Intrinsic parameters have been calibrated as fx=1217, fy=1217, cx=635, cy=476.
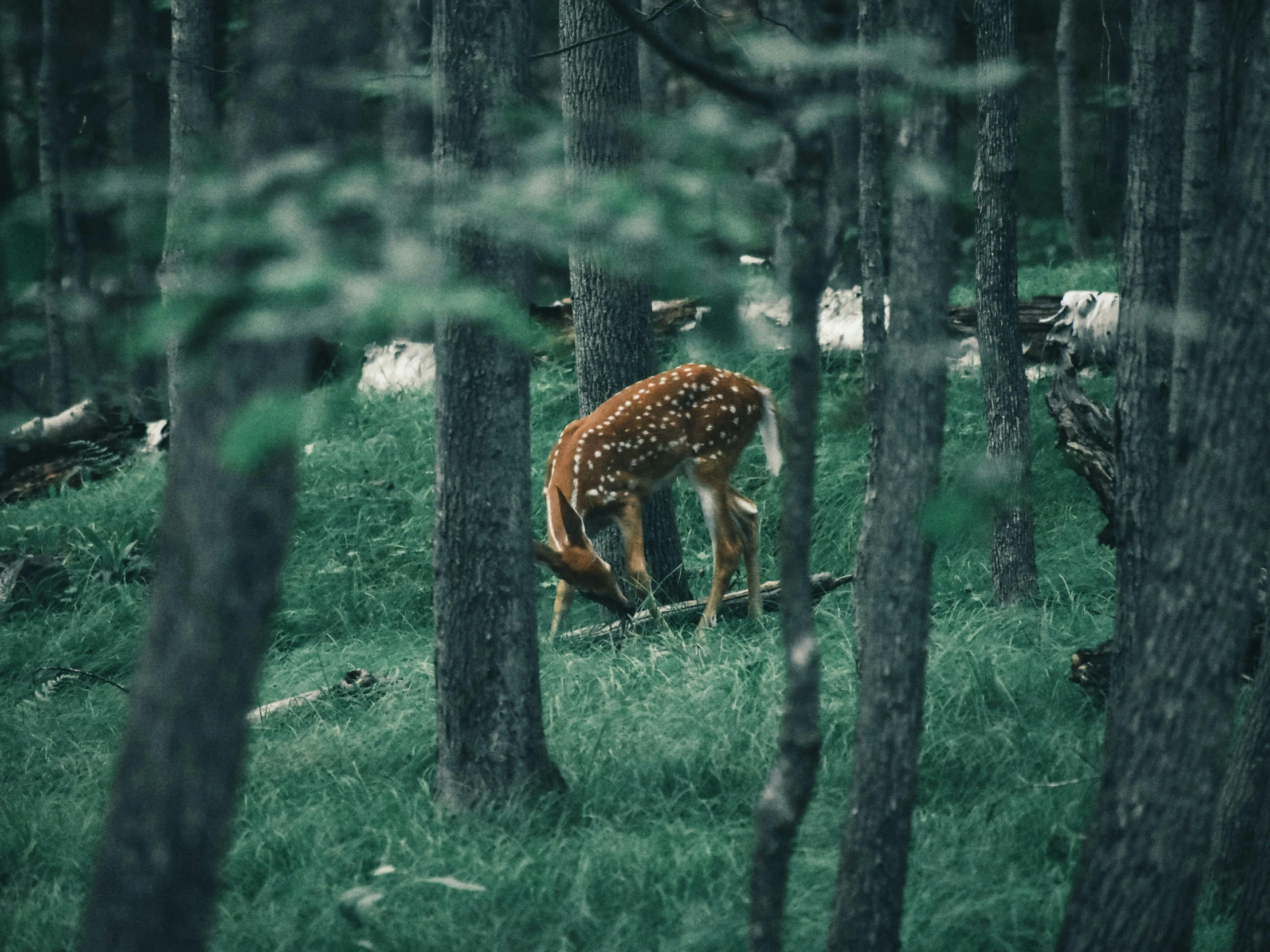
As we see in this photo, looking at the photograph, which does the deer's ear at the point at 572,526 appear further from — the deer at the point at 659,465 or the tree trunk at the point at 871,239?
the tree trunk at the point at 871,239

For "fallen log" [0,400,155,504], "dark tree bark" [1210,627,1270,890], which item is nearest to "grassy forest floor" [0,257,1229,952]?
"dark tree bark" [1210,627,1270,890]

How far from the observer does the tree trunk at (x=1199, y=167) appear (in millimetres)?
4234

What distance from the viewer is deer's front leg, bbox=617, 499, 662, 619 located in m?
6.98

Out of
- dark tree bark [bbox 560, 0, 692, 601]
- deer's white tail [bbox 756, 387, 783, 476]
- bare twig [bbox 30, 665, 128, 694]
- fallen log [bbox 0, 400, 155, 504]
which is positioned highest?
dark tree bark [bbox 560, 0, 692, 601]

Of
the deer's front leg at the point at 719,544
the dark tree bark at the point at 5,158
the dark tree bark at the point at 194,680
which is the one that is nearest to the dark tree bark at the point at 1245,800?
the deer's front leg at the point at 719,544

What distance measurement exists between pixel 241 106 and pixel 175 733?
1242mm

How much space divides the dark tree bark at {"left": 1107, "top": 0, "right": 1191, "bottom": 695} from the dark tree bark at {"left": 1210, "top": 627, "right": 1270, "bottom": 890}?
42 cm

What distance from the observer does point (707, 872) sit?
397cm

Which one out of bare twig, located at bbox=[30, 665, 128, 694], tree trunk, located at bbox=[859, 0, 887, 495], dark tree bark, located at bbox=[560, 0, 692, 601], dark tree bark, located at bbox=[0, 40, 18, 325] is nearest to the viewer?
tree trunk, located at bbox=[859, 0, 887, 495]

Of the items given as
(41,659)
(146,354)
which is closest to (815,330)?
(146,354)

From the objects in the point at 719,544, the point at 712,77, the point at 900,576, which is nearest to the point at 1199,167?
the point at 900,576

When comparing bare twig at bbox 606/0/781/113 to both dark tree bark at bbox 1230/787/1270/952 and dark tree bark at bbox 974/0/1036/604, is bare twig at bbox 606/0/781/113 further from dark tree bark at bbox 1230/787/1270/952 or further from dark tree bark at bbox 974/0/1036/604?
dark tree bark at bbox 974/0/1036/604

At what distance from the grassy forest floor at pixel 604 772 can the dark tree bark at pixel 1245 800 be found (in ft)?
0.81

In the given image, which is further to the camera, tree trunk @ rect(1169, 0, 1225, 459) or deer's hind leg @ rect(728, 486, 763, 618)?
deer's hind leg @ rect(728, 486, 763, 618)
